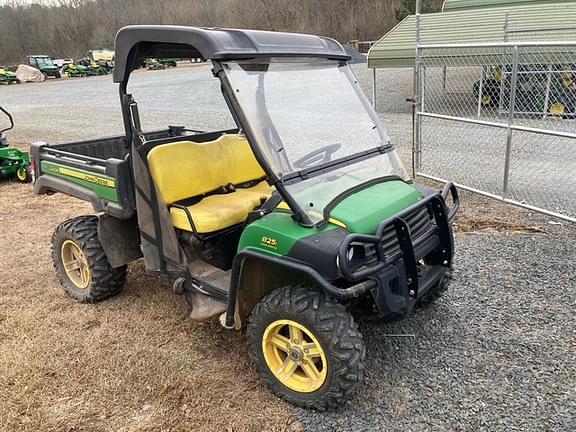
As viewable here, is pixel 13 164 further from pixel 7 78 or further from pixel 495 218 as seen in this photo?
pixel 7 78

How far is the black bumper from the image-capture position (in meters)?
2.48

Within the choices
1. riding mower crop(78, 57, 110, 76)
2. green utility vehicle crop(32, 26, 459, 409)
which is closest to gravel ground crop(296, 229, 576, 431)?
green utility vehicle crop(32, 26, 459, 409)

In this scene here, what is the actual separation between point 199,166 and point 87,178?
0.86m

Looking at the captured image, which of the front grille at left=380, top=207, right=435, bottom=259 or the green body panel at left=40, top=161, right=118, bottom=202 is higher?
the green body panel at left=40, top=161, right=118, bottom=202

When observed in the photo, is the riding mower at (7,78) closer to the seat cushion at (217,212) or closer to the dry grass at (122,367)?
the dry grass at (122,367)

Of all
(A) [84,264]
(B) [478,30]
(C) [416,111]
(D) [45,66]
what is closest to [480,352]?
(A) [84,264]

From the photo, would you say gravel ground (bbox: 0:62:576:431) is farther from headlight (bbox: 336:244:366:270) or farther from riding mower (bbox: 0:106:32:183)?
riding mower (bbox: 0:106:32:183)

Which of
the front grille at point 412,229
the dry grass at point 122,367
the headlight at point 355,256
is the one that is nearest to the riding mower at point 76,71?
the dry grass at point 122,367

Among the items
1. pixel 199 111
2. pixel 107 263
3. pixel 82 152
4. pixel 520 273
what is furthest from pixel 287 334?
pixel 199 111

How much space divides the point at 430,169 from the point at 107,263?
507cm

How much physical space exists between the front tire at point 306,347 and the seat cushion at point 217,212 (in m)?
0.64

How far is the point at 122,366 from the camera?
3.17 meters

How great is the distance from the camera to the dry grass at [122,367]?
271 centimetres

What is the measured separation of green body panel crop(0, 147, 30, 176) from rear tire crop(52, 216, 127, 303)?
4.43 meters
